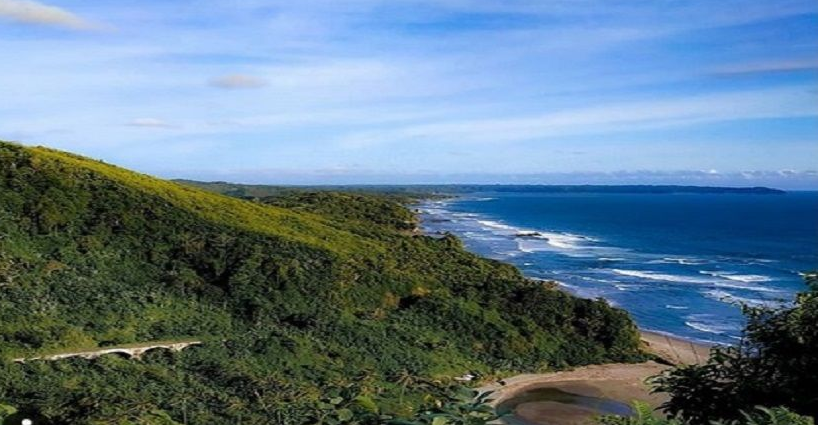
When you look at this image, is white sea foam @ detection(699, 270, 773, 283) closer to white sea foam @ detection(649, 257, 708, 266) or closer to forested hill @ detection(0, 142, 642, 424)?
white sea foam @ detection(649, 257, 708, 266)

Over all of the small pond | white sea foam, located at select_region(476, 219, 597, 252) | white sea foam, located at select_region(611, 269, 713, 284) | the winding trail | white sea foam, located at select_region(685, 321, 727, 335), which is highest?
white sea foam, located at select_region(476, 219, 597, 252)

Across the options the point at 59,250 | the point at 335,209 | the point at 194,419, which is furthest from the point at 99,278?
the point at 335,209

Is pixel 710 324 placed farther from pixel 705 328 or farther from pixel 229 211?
pixel 229 211

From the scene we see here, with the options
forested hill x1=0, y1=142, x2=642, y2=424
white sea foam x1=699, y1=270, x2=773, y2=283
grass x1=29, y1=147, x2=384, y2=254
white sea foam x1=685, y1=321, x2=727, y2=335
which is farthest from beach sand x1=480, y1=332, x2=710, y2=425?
white sea foam x1=699, y1=270, x2=773, y2=283

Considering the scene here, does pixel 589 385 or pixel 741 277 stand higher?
pixel 741 277

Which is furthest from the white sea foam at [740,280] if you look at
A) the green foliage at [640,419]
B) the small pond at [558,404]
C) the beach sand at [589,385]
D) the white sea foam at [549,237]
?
the green foliage at [640,419]

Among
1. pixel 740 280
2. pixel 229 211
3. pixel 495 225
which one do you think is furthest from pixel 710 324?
pixel 495 225

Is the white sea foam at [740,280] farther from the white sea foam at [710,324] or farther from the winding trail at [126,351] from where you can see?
the winding trail at [126,351]
